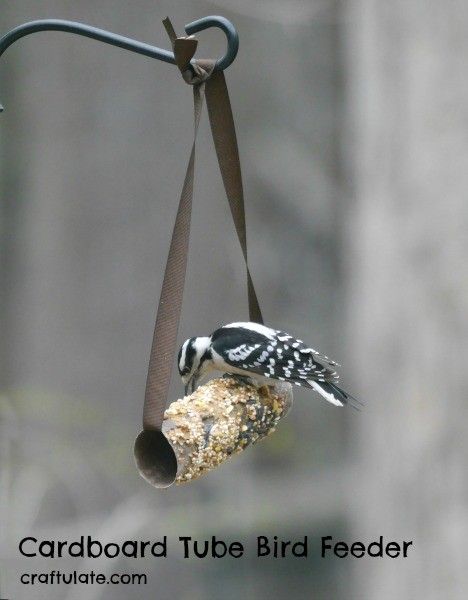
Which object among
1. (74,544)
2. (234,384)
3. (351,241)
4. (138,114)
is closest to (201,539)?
(74,544)

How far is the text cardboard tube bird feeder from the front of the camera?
6.52ft

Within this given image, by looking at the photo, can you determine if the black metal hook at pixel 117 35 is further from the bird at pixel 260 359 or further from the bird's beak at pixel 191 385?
the bird's beak at pixel 191 385

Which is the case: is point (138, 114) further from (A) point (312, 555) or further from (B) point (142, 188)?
(A) point (312, 555)

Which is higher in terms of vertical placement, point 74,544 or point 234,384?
point 234,384

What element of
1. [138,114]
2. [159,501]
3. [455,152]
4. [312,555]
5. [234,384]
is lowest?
[312,555]

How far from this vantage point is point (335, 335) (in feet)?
15.5

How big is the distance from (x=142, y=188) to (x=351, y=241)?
87 centimetres

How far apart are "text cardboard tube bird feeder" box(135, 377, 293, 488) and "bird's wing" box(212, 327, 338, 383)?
0.20 ft

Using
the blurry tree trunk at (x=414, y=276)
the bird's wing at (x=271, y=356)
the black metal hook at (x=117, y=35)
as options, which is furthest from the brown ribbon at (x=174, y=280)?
the blurry tree trunk at (x=414, y=276)

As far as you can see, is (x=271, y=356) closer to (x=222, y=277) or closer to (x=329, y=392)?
(x=329, y=392)

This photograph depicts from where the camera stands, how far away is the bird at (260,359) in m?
2.27

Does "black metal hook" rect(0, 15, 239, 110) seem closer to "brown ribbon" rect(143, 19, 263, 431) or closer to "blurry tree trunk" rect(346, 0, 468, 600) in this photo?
"brown ribbon" rect(143, 19, 263, 431)

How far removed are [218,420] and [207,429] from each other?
0.19ft

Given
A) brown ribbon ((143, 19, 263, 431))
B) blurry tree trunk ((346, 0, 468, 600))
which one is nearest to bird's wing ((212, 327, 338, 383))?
brown ribbon ((143, 19, 263, 431))
